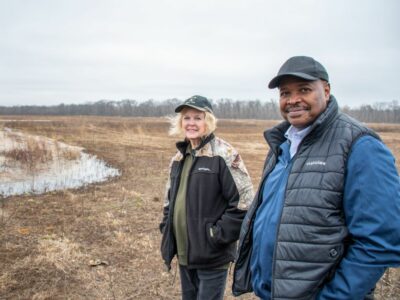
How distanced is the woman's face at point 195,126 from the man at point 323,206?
1021 millimetres

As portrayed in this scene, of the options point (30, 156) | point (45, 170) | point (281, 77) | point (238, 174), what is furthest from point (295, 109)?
point (30, 156)

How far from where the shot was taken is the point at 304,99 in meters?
1.84

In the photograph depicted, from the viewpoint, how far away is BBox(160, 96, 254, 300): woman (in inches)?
109

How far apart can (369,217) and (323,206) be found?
0.21 m

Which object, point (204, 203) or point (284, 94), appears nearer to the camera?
point (284, 94)

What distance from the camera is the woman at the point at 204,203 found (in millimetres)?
2771

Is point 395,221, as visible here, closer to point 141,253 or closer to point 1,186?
point 141,253

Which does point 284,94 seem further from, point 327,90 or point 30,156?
point 30,156

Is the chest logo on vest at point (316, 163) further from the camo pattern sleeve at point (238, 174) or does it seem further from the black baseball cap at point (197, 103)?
the black baseball cap at point (197, 103)

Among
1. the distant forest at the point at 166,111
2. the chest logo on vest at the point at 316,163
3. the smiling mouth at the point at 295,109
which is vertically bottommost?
the chest logo on vest at the point at 316,163

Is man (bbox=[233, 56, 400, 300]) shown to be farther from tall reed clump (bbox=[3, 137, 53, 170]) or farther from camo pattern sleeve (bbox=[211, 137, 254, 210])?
tall reed clump (bbox=[3, 137, 53, 170])

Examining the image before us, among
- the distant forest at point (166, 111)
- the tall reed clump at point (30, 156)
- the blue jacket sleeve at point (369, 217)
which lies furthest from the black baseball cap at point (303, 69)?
the distant forest at point (166, 111)

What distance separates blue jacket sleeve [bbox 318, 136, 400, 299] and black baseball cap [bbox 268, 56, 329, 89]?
43 centimetres

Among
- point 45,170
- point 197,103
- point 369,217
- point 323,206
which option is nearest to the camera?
point 369,217
